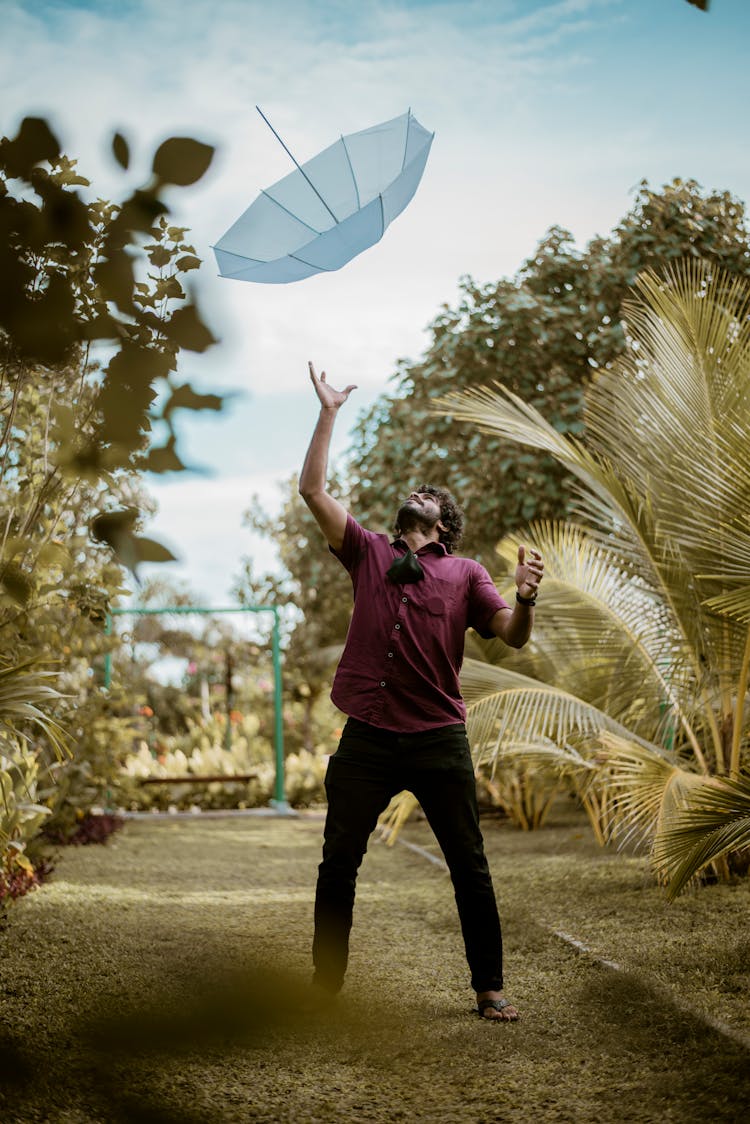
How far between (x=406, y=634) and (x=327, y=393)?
3.03 ft

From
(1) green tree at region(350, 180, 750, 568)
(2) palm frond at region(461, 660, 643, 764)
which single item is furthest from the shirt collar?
(1) green tree at region(350, 180, 750, 568)

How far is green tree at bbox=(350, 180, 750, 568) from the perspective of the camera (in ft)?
32.7

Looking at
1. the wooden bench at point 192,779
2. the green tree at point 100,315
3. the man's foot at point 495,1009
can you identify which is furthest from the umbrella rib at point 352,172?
the wooden bench at point 192,779

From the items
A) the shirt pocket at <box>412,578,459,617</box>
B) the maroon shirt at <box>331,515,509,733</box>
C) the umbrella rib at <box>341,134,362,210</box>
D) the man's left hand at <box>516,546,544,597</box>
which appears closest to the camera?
the umbrella rib at <box>341,134,362,210</box>

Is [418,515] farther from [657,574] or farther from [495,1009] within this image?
[657,574]

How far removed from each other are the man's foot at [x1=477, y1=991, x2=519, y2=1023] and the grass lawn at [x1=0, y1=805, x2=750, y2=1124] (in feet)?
0.16

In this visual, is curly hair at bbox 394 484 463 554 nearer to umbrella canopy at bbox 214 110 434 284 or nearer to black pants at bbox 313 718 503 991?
black pants at bbox 313 718 503 991

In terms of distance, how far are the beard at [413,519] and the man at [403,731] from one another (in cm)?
18

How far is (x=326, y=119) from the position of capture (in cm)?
136

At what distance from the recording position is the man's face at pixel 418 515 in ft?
14.3

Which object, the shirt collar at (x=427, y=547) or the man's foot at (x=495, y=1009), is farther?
the shirt collar at (x=427, y=547)

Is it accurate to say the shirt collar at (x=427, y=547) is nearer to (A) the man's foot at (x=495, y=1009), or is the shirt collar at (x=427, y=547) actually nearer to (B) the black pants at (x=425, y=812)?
(B) the black pants at (x=425, y=812)

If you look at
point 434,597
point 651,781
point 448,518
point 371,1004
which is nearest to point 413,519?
point 448,518

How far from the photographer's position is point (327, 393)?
4105mm
